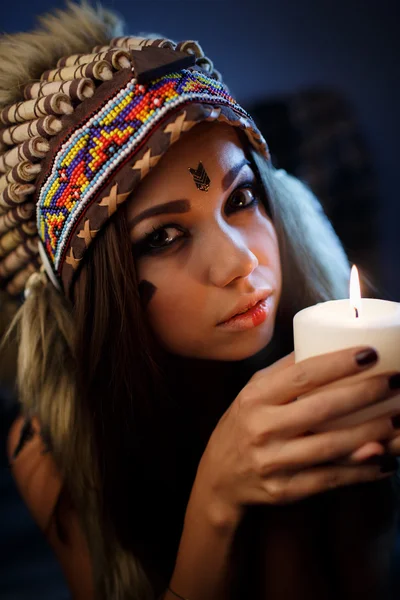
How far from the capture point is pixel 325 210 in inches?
42.8

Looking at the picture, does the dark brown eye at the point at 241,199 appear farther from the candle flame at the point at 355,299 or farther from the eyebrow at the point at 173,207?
the candle flame at the point at 355,299

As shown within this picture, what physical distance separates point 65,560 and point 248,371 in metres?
0.49

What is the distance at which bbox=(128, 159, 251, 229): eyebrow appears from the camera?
710 millimetres

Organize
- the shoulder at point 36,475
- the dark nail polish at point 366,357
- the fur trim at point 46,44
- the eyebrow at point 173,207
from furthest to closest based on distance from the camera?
the shoulder at point 36,475
the fur trim at point 46,44
the eyebrow at point 173,207
the dark nail polish at point 366,357

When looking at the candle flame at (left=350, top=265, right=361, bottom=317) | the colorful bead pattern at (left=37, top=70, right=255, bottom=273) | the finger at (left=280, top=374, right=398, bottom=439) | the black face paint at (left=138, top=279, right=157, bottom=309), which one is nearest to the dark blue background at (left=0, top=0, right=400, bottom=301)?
the colorful bead pattern at (left=37, top=70, right=255, bottom=273)

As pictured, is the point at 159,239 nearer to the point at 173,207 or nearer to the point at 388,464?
the point at 173,207

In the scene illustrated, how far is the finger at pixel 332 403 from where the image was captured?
19.0 inches

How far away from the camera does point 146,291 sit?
30.5 inches

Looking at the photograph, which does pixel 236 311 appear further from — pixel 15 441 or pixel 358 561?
pixel 15 441

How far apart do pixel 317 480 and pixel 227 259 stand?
302 millimetres

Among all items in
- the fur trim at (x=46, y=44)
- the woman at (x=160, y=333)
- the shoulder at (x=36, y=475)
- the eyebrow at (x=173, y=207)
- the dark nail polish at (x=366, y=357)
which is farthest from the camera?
the shoulder at (x=36, y=475)

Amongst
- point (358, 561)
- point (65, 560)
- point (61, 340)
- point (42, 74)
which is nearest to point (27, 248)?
point (61, 340)

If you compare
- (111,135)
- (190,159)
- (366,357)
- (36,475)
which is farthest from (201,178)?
(36,475)

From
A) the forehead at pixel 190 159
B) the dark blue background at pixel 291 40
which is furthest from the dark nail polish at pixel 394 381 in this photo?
the dark blue background at pixel 291 40
